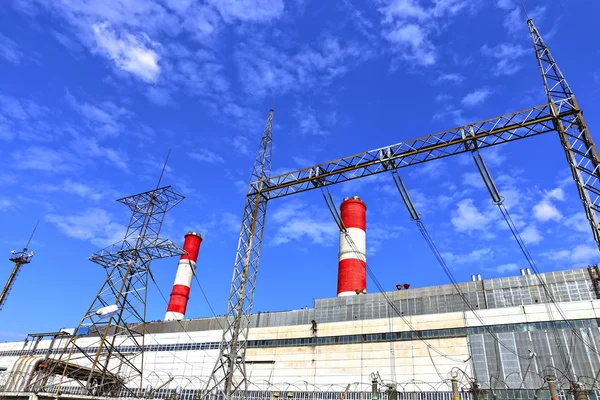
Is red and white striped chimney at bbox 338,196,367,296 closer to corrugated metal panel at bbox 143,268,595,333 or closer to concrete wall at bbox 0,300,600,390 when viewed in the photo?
corrugated metal panel at bbox 143,268,595,333

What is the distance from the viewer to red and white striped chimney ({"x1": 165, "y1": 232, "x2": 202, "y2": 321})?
156ft

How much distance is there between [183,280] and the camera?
50.1 meters

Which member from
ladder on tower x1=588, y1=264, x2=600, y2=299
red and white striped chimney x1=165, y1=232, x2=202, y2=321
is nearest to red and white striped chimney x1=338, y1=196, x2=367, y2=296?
ladder on tower x1=588, y1=264, x2=600, y2=299

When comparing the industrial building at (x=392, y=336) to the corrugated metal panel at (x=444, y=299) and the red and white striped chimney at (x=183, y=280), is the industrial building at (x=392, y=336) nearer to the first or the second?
the corrugated metal panel at (x=444, y=299)

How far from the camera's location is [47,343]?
161ft

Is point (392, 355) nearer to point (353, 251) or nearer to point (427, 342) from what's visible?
point (427, 342)

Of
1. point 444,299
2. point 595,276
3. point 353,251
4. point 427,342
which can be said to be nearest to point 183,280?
point 353,251

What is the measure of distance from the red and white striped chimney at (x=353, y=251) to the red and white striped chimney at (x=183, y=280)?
21.2m

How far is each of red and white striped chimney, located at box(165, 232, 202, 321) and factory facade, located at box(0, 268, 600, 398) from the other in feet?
42.0

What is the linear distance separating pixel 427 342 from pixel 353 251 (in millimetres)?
13759

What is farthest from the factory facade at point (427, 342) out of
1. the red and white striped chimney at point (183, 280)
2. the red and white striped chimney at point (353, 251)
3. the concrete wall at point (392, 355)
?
the red and white striped chimney at point (183, 280)

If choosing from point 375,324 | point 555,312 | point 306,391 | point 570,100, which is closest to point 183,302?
point 306,391

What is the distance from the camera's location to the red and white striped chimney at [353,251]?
3688 cm

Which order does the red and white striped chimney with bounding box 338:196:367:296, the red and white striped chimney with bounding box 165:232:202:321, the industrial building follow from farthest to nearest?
the red and white striped chimney with bounding box 165:232:202:321 < the red and white striped chimney with bounding box 338:196:367:296 < the industrial building
